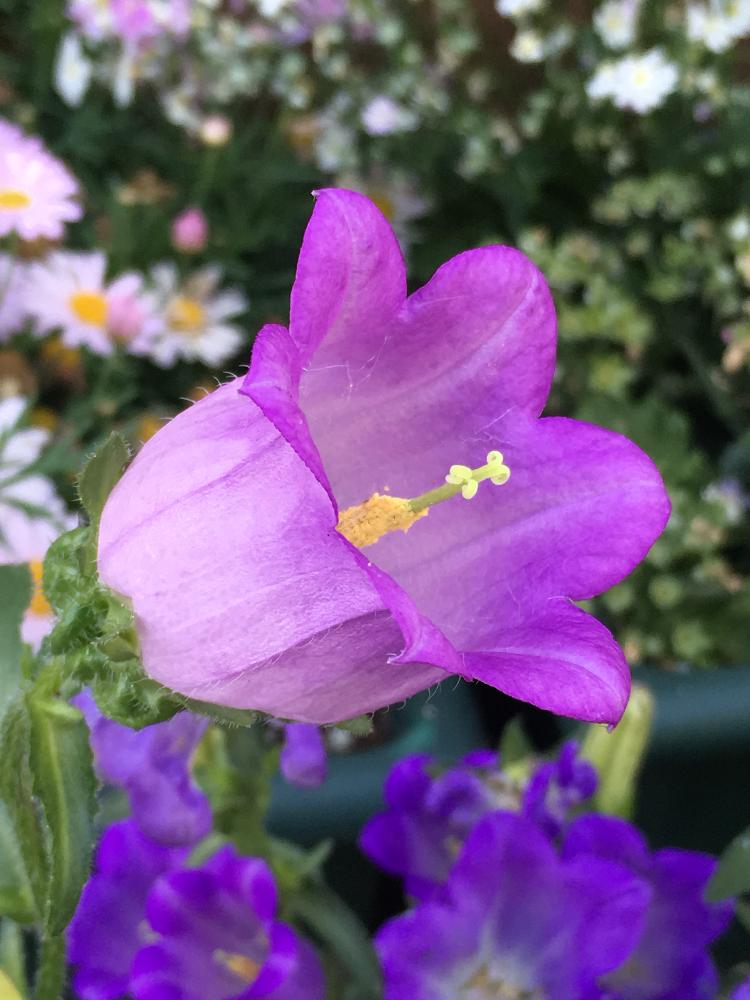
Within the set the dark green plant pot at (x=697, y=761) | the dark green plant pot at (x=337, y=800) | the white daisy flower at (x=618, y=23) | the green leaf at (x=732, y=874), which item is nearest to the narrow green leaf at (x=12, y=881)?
the green leaf at (x=732, y=874)

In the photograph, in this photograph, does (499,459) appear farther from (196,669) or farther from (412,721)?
(412,721)

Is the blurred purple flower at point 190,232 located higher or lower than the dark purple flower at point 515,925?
lower

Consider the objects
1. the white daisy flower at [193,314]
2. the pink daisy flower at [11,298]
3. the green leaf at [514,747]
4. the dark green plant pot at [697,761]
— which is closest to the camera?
the green leaf at [514,747]

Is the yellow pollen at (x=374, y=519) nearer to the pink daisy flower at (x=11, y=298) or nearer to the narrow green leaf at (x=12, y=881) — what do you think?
the narrow green leaf at (x=12, y=881)

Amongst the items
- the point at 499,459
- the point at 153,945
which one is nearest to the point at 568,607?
the point at 499,459

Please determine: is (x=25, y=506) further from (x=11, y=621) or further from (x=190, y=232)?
(x=190, y=232)

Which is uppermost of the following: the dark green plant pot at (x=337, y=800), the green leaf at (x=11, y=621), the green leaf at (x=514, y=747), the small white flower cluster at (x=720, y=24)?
the small white flower cluster at (x=720, y=24)
